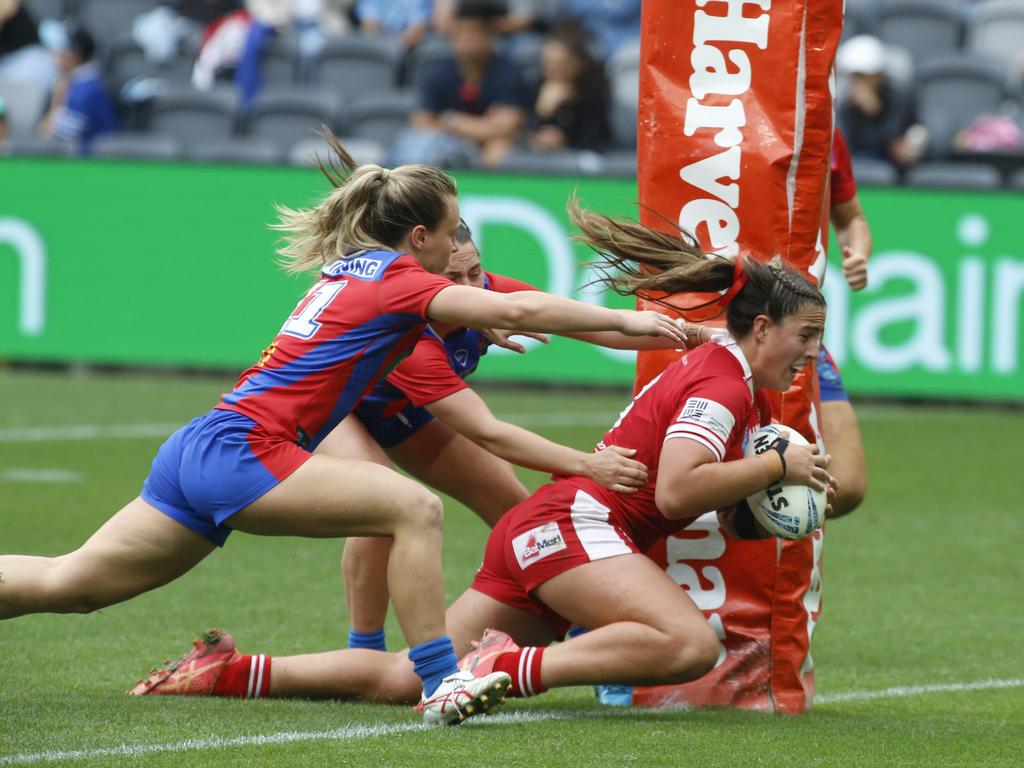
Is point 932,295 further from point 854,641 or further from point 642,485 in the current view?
point 642,485

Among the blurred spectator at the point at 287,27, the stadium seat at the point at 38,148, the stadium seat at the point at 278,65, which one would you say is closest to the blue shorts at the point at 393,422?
the stadium seat at the point at 38,148

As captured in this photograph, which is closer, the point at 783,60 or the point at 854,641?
the point at 783,60

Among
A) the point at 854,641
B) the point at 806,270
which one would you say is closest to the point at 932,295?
the point at 854,641

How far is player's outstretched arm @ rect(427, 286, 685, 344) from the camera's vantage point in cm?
495

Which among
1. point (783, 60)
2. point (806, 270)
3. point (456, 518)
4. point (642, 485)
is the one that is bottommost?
point (456, 518)

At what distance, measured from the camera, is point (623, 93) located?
15781mm

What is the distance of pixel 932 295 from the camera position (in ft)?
42.0

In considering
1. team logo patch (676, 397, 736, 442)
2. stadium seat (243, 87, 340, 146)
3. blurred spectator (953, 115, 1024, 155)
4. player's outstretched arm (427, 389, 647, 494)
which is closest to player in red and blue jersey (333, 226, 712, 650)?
player's outstretched arm (427, 389, 647, 494)

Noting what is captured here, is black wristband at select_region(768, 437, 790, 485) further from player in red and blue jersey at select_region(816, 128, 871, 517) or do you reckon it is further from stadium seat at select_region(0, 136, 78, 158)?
stadium seat at select_region(0, 136, 78, 158)

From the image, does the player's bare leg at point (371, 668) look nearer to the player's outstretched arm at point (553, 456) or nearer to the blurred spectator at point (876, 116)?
the player's outstretched arm at point (553, 456)

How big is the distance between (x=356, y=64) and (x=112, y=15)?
396 cm

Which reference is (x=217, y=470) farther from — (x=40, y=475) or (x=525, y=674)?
(x=40, y=475)

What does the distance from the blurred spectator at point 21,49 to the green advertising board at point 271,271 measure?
3753mm

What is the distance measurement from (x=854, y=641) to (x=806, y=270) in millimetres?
1838
